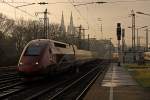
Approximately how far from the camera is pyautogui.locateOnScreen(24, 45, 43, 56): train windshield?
1117 inches

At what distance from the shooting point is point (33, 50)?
2872 cm

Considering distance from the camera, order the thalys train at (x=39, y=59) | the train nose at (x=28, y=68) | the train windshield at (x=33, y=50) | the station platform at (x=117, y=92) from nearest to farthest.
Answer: the station platform at (x=117, y=92), the train nose at (x=28, y=68), the thalys train at (x=39, y=59), the train windshield at (x=33, y=50)

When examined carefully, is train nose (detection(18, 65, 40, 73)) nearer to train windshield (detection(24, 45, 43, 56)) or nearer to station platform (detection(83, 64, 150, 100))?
train windshield (detection(24, 45, 43, 56))

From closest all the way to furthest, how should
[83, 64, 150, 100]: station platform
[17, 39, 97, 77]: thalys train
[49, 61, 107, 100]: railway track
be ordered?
[83, 64, 150, 100]: station platform
[49, 61, 107, 100]: railway track
[17, 39, 97, 77]: thalys train

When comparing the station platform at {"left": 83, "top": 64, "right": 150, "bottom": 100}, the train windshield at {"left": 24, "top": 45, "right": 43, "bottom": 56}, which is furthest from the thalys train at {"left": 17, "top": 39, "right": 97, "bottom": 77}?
the station platform at {"left": 83, "top": 64, "right": 150, "bottom": 100}

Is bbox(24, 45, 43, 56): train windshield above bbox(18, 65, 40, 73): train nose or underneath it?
above

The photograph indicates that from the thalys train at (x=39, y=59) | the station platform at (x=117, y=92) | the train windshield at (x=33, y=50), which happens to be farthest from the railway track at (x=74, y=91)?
the train windshield at (x=33, y=50)

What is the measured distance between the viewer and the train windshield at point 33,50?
1117 inches

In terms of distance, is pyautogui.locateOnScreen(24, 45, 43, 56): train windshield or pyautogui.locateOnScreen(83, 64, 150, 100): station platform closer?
pyautogui.locateOnScreen(83, 64, 150, 100): station platform

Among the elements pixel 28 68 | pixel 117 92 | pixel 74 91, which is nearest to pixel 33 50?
pixel 28 68

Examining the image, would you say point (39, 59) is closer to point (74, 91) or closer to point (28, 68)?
point (28, 68)

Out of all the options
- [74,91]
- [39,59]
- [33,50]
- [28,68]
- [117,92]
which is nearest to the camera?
[117,92]

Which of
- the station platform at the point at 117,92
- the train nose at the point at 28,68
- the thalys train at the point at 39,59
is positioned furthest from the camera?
the thalys train at the point at 39,59

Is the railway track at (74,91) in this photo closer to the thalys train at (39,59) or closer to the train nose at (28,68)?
the thalys train at (39,59)
